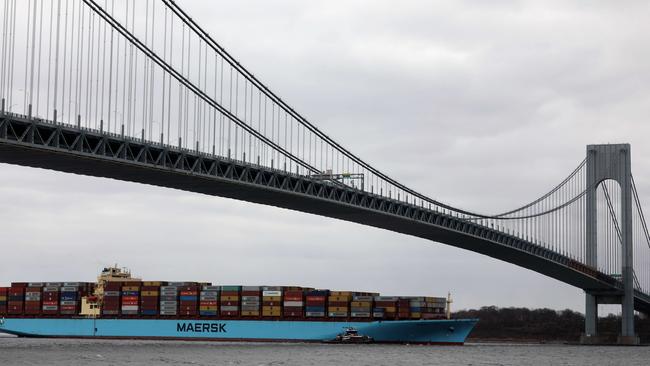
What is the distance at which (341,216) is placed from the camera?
239ft

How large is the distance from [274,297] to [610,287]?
1444 inches

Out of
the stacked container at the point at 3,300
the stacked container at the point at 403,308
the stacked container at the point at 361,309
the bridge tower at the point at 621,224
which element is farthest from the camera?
the bridge tower at the point at 621,224

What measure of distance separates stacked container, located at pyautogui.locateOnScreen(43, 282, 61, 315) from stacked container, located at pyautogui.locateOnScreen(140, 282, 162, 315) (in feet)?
25.3

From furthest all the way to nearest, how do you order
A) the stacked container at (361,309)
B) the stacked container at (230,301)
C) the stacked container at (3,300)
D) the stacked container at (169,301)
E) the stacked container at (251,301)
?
the stacked container at (3,300)
the stacked container at (169,301)
the stacked container at (230,301)
the stacked container at (251,301)
the stacked container at (361,309)

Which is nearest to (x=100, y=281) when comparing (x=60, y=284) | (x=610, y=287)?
(x=60, y=284)

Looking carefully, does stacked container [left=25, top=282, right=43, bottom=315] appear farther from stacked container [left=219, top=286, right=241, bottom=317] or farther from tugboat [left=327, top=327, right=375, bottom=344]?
tugboat [left=327, top=327, right=375, bottom=344]

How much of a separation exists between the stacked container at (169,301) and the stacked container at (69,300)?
7.99m

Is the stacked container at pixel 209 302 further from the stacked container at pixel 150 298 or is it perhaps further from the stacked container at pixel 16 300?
the stacked container at pixel 16 300

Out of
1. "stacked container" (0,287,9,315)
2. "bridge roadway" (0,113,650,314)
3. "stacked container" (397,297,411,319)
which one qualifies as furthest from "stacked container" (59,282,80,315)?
"stacked container" (397,297,411,319)

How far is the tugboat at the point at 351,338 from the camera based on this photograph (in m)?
72.1

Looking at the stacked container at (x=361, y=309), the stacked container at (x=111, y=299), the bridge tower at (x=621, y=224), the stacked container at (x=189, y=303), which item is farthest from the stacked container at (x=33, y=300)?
the bridge tower at (x=621, y=224)

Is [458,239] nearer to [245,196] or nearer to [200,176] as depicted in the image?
[245,196]

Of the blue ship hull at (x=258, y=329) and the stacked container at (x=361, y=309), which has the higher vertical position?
the stacked container at (x=361, y=309)

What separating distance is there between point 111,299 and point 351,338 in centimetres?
1973
